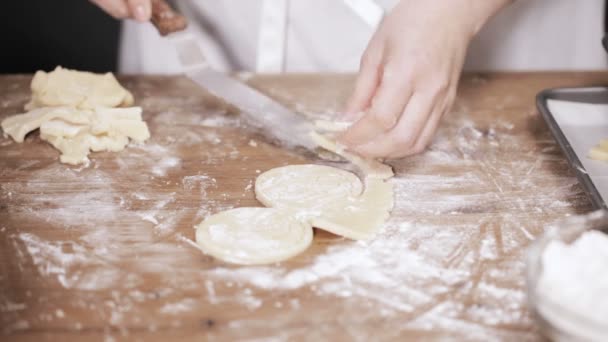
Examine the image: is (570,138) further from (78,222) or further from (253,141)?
(78,222)

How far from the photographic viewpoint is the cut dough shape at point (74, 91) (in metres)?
1.53

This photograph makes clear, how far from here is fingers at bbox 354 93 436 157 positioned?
1.28 meters

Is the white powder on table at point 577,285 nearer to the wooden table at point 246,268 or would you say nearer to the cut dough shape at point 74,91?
the wooden table at point 246,268

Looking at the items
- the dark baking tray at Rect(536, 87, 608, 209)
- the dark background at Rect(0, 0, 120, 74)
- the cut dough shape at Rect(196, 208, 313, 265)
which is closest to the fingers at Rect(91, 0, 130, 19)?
the cut dough shape at Rect(196, 208, 313, 265)

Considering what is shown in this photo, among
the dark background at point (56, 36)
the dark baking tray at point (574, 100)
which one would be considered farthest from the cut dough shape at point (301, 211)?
the dark background at point (56, 36)

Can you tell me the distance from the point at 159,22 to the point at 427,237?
0.83m

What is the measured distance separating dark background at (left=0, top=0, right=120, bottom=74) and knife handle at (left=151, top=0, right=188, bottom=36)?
1847mm

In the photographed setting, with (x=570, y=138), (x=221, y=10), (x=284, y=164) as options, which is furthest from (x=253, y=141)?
(x=570, y=138)

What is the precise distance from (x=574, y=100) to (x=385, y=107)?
52cm

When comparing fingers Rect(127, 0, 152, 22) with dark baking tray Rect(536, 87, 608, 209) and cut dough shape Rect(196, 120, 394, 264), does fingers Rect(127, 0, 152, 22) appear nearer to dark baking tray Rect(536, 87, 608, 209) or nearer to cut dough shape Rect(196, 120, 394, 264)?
cut dough shape Rect(196, 120, 394, 264)

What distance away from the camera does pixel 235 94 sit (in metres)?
1.55

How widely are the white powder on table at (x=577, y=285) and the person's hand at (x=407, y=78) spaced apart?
482 millimetres

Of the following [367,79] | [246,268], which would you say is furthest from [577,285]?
[367,79]

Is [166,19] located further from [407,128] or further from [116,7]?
[407,128]
